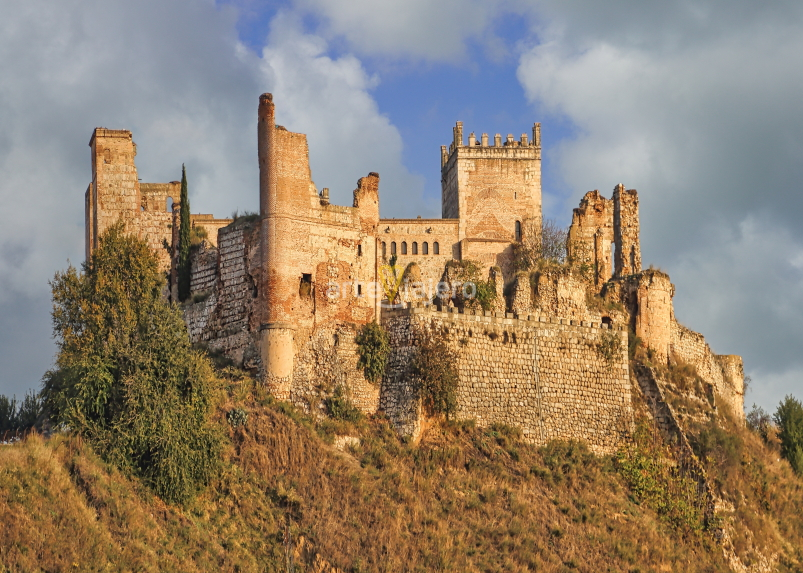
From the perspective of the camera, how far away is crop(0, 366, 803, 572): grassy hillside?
116 feet

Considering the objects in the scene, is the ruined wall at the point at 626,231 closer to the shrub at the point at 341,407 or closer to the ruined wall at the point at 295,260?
the ruined wall at the point at 295,260

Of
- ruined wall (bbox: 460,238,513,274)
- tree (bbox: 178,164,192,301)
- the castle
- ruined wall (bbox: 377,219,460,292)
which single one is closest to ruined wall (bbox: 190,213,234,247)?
the castle

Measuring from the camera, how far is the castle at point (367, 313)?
143ft

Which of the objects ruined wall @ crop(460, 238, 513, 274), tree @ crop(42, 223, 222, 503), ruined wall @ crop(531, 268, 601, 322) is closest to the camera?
tree @ crop(42, 223, 222, 503)

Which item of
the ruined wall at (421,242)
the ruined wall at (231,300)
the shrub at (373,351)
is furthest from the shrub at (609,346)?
the ruined wall at (421,242)

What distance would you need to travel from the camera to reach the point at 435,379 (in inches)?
1709

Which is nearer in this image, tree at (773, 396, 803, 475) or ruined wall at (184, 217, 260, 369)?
ruined wall at (184, 217, 260, 369)

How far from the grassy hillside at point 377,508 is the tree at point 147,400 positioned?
26.4 inches

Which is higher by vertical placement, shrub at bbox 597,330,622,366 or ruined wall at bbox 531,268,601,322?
ruined wall at bbox 531,268,601,322

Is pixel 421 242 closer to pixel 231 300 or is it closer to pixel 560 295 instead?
pixel 560 295

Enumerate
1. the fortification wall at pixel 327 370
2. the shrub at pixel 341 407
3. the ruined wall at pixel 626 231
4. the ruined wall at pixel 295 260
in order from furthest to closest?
the ruined wall at pixel 626 231
the ruined wall at pixel 295 260
the fortification wall at pixel 327 370
the shrub at pixel 341 407

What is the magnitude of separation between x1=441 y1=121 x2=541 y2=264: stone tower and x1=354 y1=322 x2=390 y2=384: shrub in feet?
84.5

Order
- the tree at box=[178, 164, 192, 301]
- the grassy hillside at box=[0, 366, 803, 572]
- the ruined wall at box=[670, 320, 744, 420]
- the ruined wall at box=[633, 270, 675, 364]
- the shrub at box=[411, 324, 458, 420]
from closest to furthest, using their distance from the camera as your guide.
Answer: the grassy hillside at box=[0, 366, 803, 572], the shrub at box=[411, 324, 458, 420], the tree at box=[178, 164, 192, 301], the ruined wall at box=[633, 270, 675, 364], the ruined wall at box=[670, 320, 744, 420]

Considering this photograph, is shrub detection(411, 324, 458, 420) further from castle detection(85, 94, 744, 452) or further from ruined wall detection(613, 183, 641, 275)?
ruined wall detection(613, 183, 641, 275)
